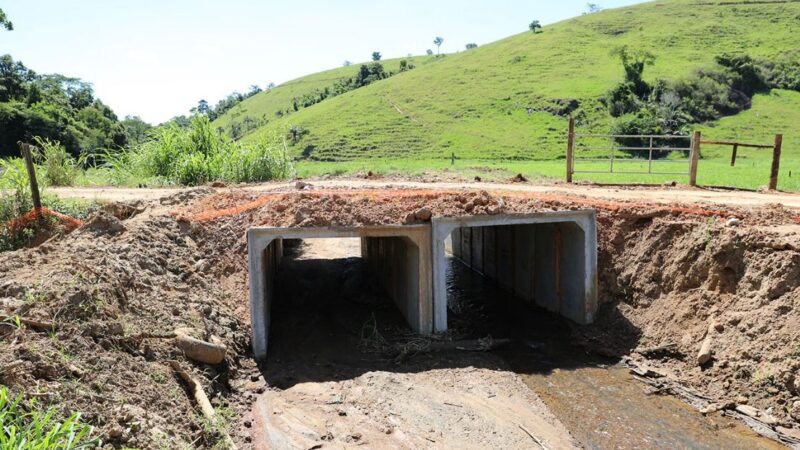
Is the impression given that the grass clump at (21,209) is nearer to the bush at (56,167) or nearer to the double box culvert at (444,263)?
the bush at (56,167)

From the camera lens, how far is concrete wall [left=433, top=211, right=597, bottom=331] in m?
12.6

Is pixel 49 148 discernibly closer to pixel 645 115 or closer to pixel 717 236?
pixel 717 236

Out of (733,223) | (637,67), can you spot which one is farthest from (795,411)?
(637,67)

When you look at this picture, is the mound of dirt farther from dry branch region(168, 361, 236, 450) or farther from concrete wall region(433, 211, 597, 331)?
concrete wall region(433, 211, 597, 331)

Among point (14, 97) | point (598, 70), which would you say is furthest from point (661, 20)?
point (14, 97)

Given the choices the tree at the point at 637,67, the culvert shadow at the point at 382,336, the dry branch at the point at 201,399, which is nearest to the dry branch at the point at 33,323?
the dry branch at the point at 201,399

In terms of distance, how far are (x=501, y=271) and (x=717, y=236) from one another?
709cm

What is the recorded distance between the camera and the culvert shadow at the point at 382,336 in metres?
11.3

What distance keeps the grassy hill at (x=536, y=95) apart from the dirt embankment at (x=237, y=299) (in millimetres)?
23178

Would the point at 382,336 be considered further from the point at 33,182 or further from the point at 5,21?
the point at 5,21

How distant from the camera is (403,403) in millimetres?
9633

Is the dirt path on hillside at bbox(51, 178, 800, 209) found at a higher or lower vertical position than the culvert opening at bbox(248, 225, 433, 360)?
higher

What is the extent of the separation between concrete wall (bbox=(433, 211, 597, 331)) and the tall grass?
393 inches

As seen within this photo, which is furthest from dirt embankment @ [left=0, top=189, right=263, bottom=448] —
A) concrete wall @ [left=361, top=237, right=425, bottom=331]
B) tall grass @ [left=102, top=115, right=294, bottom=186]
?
tall grass @ [left=102, top=115, right=294, bottom=186]
